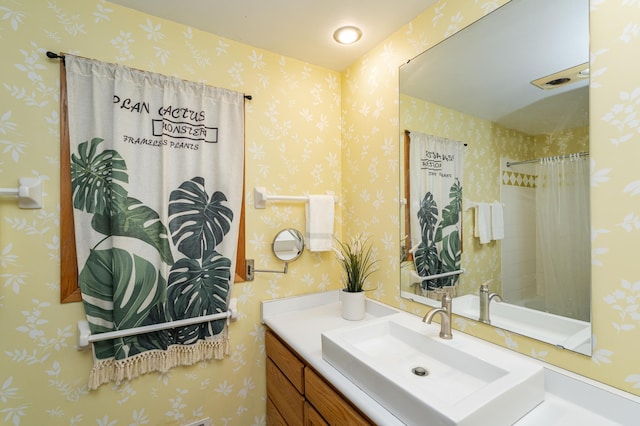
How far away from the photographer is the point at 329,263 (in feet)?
6.03

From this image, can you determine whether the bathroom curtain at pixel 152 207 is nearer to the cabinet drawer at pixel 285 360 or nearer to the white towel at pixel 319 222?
the cabinet drawer at pixel 285 360

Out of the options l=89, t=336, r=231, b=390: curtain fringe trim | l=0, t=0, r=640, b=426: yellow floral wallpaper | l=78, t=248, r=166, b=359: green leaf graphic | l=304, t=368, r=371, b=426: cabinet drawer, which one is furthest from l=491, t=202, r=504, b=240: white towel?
l=78, t=248, r=166, b=359: green leaf graphic

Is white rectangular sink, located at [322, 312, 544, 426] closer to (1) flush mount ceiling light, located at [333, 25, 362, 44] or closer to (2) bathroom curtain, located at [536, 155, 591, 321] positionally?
(2) bathroom curtain, located at [536, 155, 591, 321]

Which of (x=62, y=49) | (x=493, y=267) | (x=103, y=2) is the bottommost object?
(x=493, y=267)

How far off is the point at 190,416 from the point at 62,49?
178 cm

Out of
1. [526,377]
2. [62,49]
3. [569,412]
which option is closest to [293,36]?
[62,49]

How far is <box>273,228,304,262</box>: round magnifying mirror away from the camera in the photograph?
5.33 ft

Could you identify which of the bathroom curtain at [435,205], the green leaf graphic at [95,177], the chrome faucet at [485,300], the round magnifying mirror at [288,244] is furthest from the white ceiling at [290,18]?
the chrome faucet at [485,300]

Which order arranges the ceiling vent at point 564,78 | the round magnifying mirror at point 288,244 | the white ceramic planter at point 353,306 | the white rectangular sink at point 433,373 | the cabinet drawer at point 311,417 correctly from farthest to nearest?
the round magnifying mirror at point 288,244 < the white ceramic planter at point 353,306 < the cabinet drawer at point 311,417 < the ceiling vent at point 564,78 < the white rectangular sink at point 433,373

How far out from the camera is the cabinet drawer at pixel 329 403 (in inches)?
36.1

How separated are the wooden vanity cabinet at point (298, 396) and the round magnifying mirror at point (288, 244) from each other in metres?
0.43

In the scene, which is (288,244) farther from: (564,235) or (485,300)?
(564,235)

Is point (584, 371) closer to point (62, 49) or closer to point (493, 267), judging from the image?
point (493, 267)

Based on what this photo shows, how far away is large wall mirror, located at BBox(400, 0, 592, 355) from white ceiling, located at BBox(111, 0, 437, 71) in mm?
252
